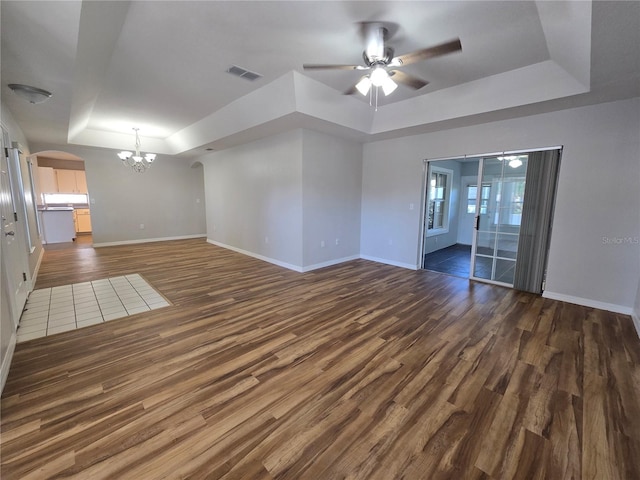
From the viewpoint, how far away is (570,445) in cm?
158

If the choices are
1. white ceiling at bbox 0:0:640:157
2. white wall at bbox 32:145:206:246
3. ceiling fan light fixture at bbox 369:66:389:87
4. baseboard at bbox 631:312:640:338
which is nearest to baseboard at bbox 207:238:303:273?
white wall at bbox 32:145:206:246

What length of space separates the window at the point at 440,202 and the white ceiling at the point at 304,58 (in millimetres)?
2402

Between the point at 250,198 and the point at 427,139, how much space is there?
3822mm

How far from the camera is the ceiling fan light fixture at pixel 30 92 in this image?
9.30 ft

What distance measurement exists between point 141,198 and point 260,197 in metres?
4.40

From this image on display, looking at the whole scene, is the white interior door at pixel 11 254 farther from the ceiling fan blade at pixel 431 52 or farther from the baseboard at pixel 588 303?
the baseboard at pixel 588 303

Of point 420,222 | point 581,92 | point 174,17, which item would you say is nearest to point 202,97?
point 174,17

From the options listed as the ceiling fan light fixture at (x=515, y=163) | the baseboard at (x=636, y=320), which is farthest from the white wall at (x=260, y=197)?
the baseboard at (x=636, y=320)

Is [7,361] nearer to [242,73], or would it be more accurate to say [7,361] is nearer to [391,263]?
[242,73]

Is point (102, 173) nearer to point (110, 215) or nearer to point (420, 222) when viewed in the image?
point (110, 215)

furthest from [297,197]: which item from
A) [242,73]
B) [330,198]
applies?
[242,73]

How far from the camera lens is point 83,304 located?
11.5ft

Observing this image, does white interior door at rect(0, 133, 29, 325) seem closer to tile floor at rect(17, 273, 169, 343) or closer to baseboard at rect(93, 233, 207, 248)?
tile floor at rect(17, 273, 169, 343)

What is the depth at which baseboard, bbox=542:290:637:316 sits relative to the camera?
334cm
